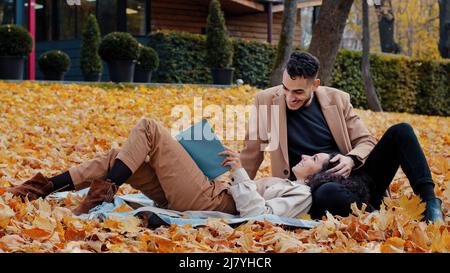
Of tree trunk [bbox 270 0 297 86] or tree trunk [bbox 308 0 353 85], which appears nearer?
tree trunk [bbox 308 0 353 85]

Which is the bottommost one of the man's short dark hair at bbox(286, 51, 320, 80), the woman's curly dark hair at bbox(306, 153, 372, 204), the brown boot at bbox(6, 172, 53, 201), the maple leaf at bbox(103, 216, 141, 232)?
the maple leaf at bbox(103, 216, 141, 232)

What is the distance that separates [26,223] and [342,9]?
8.11 meters

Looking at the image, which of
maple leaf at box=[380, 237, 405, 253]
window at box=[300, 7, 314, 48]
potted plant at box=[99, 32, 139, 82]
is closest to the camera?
maple leaf at box=[380, 237, 405, 253]

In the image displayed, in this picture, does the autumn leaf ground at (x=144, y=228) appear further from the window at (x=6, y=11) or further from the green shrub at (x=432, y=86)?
the green shrub at (x=432, y=86)

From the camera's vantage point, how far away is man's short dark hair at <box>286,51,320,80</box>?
483cm

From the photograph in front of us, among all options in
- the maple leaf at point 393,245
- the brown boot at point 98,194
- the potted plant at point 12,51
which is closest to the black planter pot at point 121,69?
the potted plant at point 12,51

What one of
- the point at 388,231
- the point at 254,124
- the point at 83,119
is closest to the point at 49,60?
the point at 83,119

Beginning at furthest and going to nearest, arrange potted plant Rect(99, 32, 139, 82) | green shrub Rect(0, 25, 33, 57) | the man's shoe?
potted plant Rect(99, 32, 139, 82) < green shrub Rect(0, 25, 33, 57) < the man's shoe

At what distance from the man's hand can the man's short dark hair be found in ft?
1.83

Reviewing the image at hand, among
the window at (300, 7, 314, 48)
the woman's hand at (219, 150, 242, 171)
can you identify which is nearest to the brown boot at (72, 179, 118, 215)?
the woman's hand at (219, 150, 242, 171)

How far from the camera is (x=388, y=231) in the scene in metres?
4.18

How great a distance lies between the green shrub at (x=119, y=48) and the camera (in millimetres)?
15734

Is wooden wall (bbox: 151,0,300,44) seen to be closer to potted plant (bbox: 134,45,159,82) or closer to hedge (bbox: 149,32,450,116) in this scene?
hedge (bbox: 149,32,450,116)

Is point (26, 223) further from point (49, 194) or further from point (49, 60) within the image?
point (49, 60)
